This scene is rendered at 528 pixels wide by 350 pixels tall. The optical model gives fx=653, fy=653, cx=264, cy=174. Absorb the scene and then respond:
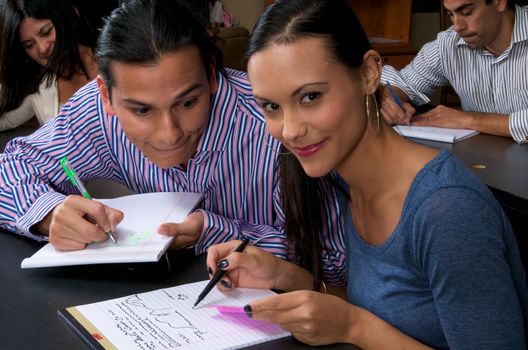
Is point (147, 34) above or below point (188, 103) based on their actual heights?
above

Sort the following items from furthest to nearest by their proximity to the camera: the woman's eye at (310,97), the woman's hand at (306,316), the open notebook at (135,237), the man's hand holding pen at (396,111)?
the man's hand holding pen at (396,111) → the open notebook at (135,237) → the woman's eye at (310,97) → the woman's hand at (306,316)

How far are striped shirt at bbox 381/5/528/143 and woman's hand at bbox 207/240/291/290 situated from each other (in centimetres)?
168

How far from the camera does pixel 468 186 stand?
3.01ft

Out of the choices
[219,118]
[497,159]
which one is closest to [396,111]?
[497,159]

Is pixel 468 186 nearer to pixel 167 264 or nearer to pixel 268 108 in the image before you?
pixel 268 108

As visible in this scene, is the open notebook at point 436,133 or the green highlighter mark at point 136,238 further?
the open notebook at point 436,133

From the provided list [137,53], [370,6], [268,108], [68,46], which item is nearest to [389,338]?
[268,108]

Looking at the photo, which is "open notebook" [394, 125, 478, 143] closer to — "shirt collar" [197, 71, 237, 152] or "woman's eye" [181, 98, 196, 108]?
"shirt collar" [197, 71, 237, 152]

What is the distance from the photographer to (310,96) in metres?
0.98

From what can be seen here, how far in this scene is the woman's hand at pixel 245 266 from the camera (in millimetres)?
1050

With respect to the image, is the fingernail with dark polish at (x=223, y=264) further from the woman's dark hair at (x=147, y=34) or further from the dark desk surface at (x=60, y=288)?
the woman's dark hair at (x=147, y=34)

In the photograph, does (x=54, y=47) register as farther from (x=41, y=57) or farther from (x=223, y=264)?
(x=223, y=264)

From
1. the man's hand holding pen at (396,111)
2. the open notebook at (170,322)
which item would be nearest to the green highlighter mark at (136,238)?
the open notebook at (170,322)

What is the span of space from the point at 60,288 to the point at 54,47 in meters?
1.50
